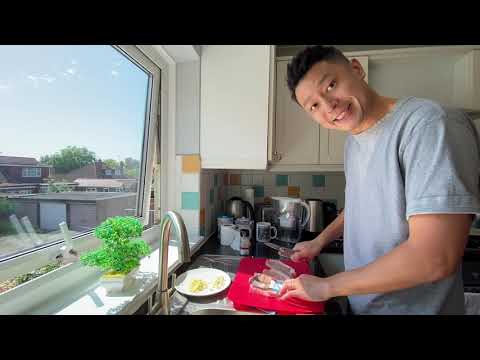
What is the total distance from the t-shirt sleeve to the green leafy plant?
0.82m

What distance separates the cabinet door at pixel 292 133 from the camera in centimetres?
135

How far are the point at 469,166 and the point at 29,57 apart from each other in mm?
1234

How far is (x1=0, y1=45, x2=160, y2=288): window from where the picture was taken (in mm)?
603

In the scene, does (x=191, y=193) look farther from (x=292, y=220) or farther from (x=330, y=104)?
(x=330, y=104)

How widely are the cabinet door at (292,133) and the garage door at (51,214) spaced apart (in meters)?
1.10

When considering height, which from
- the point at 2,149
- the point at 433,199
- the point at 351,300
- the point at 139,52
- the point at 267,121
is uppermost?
the point at 139,52

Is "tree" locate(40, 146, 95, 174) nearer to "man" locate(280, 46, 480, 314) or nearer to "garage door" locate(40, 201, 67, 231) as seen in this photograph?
"garage door" locate(40, 201, 67, 231)

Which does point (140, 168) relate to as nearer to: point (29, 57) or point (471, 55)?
point (29, 57)

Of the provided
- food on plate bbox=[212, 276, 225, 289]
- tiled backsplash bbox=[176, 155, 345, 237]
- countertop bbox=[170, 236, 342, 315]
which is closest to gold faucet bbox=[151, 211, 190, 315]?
countertop bbox=[170, 236, 342, 315]

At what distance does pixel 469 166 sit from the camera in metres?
0.51

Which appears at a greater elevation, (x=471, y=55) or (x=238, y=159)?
(x=471, y=55)

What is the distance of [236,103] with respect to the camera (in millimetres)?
1223

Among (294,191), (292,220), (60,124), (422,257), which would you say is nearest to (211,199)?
(292,220)

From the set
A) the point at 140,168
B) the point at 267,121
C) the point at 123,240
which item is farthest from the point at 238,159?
the point at 123,240
